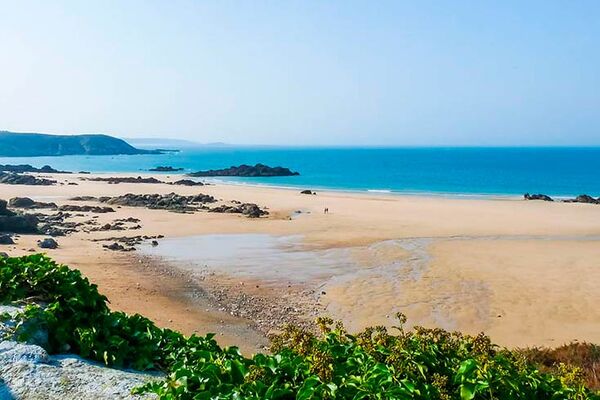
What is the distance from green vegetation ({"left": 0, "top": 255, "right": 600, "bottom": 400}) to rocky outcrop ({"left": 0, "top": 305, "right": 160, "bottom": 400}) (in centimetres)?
15

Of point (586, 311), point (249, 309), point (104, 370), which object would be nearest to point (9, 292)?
point (104, 370)

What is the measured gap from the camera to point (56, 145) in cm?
16725

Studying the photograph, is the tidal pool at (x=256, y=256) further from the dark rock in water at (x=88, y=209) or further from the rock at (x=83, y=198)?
the rock at (x=83, y=198)

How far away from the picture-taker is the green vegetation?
2766 millimetres

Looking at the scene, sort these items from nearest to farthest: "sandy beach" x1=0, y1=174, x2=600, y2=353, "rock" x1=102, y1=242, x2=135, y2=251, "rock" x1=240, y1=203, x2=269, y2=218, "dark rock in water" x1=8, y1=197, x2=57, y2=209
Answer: "sandy beach" x1=0, y1=174, x2=600, y2=353 → "rock" x1=102, y1=242, x2=135, y2=251 → "rock" x1=240, y1=203, x2=269, y2=218 → "dark rock in water" x1=8, y1=197, x2=57, y2=209

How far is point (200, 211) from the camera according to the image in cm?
3481

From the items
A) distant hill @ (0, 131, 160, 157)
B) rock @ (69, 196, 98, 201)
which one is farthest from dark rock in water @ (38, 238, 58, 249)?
distant hill @ (0, 131, 160, 157)

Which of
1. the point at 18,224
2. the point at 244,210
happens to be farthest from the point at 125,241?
the point at 244,210

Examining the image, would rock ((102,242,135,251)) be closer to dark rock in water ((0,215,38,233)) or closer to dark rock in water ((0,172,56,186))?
dark rock in water ((0,215,38,233))

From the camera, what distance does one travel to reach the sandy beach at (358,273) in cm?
1289

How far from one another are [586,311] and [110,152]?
178 metres

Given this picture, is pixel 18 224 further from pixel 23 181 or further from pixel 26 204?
pixel 23 181

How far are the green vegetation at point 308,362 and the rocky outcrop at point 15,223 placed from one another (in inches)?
830

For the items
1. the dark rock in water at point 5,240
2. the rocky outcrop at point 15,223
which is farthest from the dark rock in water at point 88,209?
the dark rock in water at point 5,240
